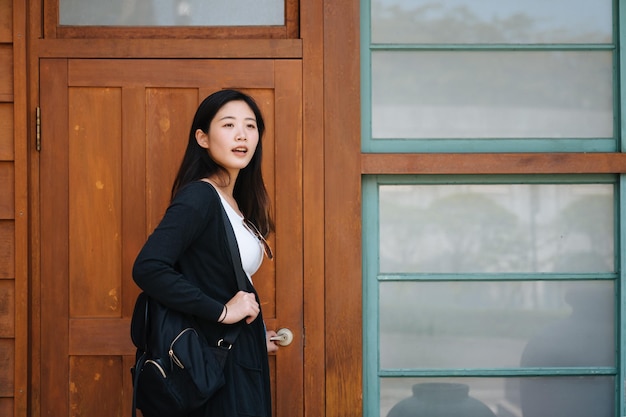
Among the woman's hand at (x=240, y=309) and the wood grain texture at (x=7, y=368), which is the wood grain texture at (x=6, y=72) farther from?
the woman's hand at (x=240, y=309)

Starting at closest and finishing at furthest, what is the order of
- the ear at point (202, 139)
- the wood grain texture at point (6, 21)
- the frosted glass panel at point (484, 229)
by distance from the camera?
1. the ear at point (202, 139)
2. the wood grain texture at point (6, 21)
3. the frosted glass panel at point (484, 229)

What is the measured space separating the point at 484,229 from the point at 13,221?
5.95 ft

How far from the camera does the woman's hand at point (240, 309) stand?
2461 mm

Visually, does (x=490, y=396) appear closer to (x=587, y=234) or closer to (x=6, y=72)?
(x=587, y=234)

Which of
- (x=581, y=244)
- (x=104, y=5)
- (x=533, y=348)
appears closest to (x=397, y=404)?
(x=533, y=348)

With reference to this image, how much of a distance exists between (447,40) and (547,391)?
1.44m

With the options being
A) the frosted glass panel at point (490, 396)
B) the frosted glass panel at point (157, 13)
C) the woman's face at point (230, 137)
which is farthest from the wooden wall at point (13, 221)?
the frosted glass panel at point (490, 396)

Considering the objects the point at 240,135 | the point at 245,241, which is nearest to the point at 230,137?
the point at 240,135

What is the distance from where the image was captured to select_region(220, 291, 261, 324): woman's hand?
2461 millimetres

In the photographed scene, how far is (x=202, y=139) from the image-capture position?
2.70m

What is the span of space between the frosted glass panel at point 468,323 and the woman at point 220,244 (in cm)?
72

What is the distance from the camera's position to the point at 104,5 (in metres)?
3.24

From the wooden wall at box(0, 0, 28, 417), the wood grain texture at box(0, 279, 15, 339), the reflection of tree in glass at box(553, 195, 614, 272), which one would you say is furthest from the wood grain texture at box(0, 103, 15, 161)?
the reflection of tree in glass at box(553, 195, 614, 272)

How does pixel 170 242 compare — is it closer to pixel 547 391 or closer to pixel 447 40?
pixel 447 40
